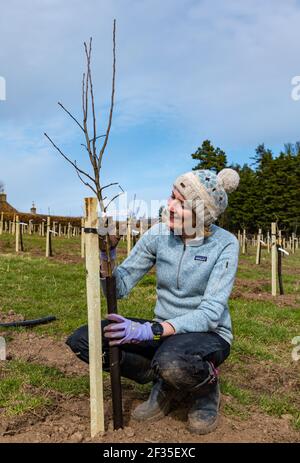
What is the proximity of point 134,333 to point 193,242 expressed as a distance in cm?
74

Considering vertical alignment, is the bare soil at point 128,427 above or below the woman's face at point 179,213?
below

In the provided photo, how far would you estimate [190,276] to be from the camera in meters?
3.04

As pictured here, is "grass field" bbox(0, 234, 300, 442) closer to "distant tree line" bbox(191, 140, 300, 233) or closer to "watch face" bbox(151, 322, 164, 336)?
"watch face" bbox(151, 322, 164, 336)

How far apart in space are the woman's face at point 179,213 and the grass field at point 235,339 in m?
1.34

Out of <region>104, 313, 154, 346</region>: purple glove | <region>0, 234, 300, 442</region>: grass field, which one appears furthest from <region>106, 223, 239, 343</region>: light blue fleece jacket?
<region>0, 234, 300, 442</region>: grass field

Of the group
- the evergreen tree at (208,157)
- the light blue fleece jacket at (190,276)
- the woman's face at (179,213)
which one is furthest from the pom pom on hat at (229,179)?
the evergreen tree at (208,157)

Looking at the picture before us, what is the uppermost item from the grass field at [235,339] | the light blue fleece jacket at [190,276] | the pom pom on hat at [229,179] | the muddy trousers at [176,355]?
the pom pom on hat at [229,179]

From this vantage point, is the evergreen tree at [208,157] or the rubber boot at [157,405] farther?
the evergreen tree at [208,157]

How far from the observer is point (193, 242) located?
309 centimetres

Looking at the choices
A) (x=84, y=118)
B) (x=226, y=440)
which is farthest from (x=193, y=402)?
(x=84, y=118)

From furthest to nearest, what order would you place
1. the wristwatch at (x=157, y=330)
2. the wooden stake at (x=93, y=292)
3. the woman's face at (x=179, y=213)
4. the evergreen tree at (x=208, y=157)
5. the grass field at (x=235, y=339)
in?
the evergreen tree at (x=208, y=157) → the grass field at (x=235, y=339) → the woman's face at (x=179, y=213) → the wristwatch at (x=157, y=330) → the wooden stake at (x=93, y=292)

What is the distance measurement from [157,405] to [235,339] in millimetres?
2518

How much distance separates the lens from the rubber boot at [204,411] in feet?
9.60

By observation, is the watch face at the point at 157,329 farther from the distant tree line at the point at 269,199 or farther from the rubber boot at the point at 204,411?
the distant tree line at the point at 269,199
